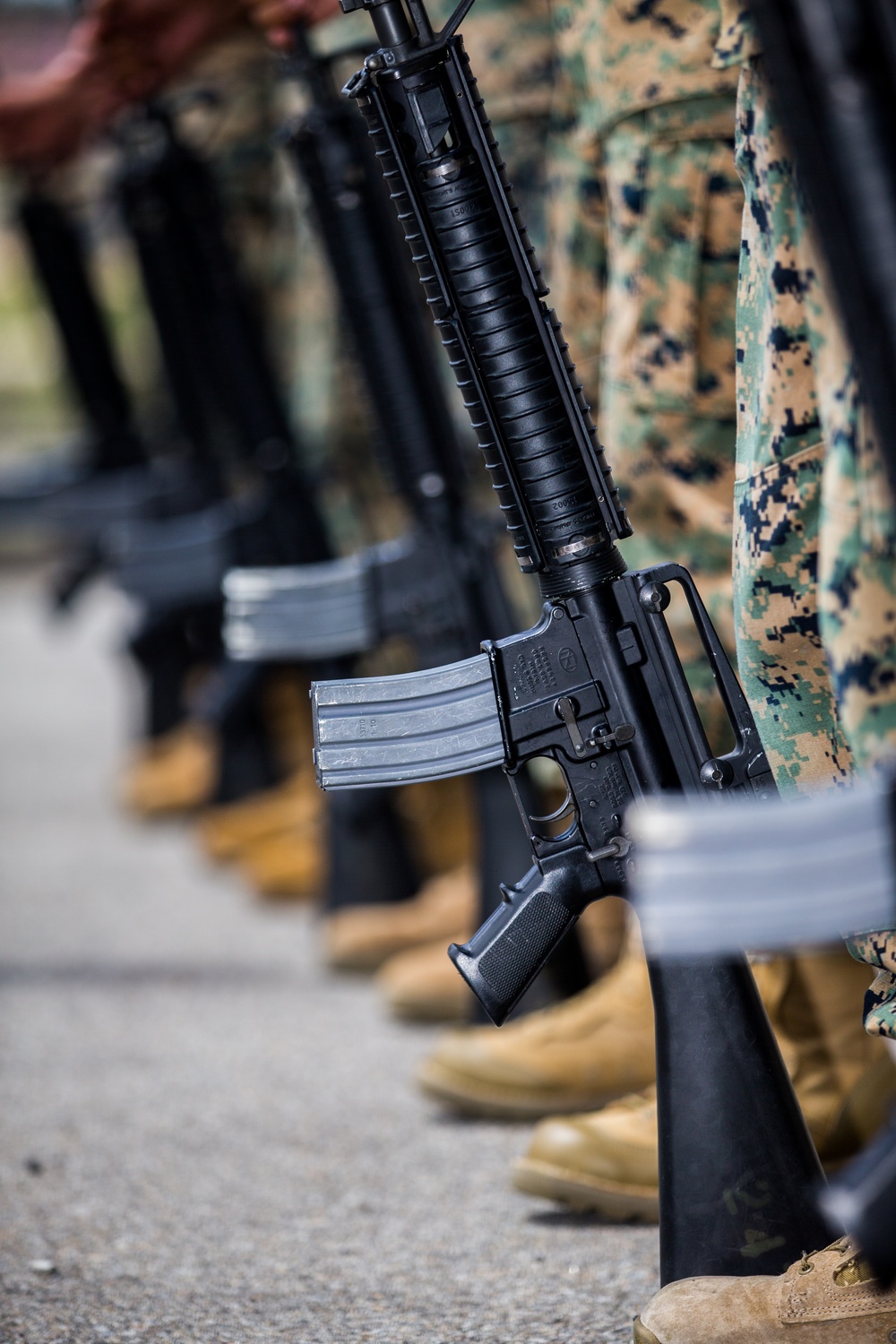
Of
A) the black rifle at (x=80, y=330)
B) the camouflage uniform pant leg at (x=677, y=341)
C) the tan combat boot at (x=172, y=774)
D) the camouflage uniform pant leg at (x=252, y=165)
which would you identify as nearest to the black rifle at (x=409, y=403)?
the camouflage uniform pant leg at (x=677, y=341)

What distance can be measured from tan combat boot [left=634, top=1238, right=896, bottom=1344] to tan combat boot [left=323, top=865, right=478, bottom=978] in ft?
4.43

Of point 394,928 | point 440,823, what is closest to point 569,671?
point 394,928

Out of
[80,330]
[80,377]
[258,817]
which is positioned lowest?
[258,817]

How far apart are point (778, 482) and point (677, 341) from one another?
1.55 feet

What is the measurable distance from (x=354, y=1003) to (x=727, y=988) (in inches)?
52.6

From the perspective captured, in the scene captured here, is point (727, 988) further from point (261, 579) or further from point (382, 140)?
point (261, 579)

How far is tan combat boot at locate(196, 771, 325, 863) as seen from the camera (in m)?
3.32

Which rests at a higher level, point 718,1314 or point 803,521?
point 803,521

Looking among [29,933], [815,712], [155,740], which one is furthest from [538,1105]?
[155,740]

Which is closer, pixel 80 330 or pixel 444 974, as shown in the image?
pixel 444 974

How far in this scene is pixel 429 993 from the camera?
2.32 meters

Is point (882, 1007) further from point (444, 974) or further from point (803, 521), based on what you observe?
point (444, 974)

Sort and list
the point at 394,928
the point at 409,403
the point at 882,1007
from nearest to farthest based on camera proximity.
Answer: the point at 882,1007 → the point at 409,403 → the point at 394,928

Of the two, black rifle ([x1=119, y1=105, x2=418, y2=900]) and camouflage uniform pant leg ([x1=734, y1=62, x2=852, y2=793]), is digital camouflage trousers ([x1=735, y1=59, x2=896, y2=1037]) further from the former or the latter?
black rifle ([x1=119, y1=105, x2=418, y2=900])
